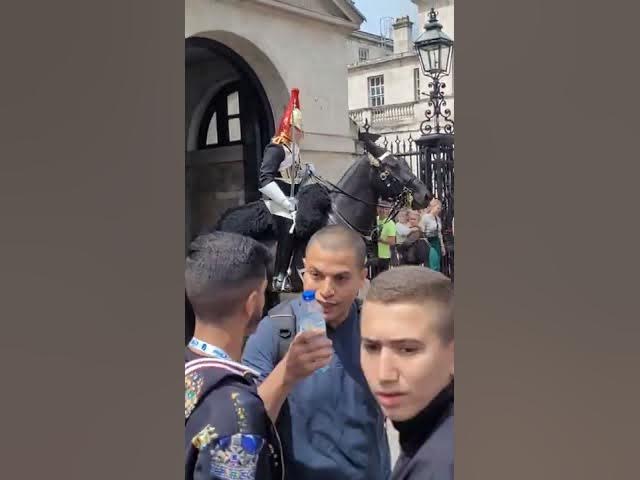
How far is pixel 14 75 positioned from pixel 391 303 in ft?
3.22

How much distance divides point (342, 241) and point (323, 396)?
15.5 inches

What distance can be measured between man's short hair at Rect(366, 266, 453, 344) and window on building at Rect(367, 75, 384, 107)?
1.30 meters

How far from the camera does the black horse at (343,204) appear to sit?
221cm

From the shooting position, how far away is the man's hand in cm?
189

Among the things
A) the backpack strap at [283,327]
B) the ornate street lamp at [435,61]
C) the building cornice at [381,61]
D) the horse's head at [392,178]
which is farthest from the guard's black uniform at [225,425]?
the ornate street lamp at [435,61]

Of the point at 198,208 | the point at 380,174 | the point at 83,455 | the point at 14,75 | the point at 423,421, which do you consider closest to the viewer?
the point at 14,75

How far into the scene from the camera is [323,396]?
1.91 m

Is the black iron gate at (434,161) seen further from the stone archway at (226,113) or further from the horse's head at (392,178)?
the stone archway at (226,113)

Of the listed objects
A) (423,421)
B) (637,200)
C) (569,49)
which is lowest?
(423,421)

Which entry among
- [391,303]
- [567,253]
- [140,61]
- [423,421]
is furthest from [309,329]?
[140,61]

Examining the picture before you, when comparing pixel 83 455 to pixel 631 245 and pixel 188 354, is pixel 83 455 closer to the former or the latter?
pixel 188 354

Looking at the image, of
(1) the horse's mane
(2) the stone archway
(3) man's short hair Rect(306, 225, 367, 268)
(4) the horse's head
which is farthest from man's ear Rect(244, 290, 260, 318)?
(4) the horse's head

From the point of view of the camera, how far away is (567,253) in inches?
71.5

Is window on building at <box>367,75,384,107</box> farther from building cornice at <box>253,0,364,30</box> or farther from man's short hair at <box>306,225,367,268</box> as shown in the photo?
man's short hair at <box>306,225,367,268</box>
